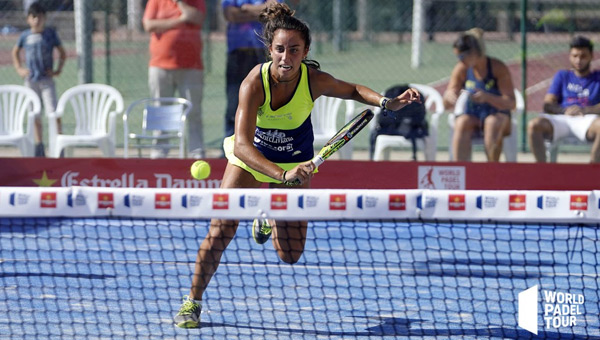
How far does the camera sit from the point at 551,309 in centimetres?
523

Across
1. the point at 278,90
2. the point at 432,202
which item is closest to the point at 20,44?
the point at 278,90

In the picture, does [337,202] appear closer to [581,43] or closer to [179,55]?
[581,43]

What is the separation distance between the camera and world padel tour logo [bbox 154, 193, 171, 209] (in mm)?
3898

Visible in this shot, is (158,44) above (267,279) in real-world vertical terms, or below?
above

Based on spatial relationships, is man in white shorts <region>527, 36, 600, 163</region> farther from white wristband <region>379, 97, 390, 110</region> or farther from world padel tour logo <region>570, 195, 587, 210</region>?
world padel tour logo <region>570, 195, 587, 210</region>

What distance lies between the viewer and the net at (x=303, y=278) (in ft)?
12.7

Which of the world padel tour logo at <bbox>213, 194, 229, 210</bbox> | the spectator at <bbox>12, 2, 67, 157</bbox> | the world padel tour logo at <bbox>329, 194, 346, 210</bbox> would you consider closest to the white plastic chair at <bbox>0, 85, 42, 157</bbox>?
the spectator at <bbox>12, 2, 67, 157</bbox>

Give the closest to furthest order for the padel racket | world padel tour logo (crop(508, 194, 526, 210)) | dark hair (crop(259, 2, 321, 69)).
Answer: world padel tour logo (crop(508, 194, 526, 210)), the padel racket, dark hair (crop(259, 2, 321, 69))

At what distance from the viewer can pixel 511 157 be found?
8.75 m

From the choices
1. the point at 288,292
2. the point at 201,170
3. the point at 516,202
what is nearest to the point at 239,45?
A: the point at 201,170

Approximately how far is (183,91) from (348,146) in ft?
6.04

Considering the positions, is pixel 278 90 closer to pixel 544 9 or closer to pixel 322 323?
pixel 322 323

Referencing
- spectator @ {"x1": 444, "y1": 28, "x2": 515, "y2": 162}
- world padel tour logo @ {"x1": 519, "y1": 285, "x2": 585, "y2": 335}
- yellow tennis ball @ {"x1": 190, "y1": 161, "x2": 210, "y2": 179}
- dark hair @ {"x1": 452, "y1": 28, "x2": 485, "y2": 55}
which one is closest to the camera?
world padel tour logo @ {"x1": 519, "y1": 285, "x2": 585, "y2": 335}

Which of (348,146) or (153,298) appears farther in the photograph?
(348,146)
